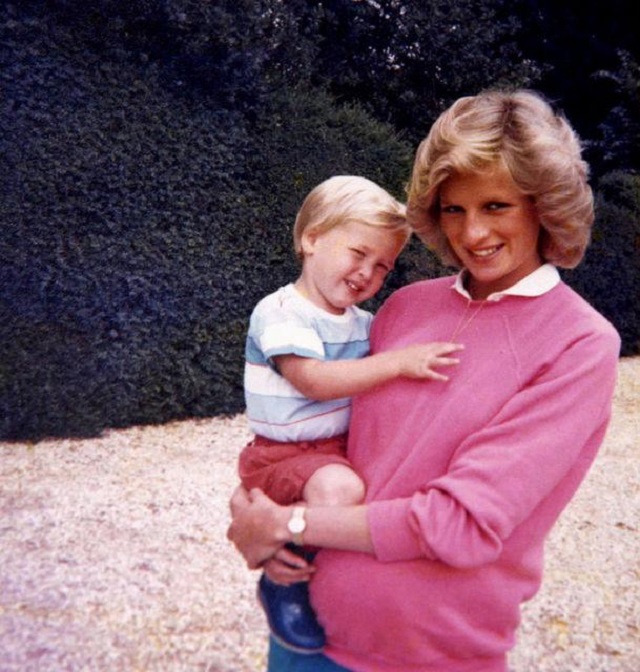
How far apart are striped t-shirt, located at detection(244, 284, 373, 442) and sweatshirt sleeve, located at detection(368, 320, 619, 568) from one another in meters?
0.46

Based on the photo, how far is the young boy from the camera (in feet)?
5.83

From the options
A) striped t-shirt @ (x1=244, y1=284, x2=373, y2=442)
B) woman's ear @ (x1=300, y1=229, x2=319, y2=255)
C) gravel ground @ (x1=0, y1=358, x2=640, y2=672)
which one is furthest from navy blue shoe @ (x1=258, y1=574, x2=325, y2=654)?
gravel ground @ (x1=0, y1=358, x2=640, y2=672)

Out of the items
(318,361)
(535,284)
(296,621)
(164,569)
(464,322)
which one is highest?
(535,284)

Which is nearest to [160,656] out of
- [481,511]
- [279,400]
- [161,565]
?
[161,565]

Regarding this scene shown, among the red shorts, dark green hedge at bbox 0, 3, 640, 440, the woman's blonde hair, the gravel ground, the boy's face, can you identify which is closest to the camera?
the woman's blonde hair

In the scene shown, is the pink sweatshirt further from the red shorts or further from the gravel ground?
the gravel ground

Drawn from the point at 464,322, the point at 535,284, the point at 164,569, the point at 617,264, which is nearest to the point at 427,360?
the point at 464,322

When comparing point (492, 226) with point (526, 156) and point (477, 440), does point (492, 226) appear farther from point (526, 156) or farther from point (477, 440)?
point (477, 440)

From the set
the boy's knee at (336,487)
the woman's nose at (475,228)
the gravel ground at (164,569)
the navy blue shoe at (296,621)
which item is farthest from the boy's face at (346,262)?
the gravel ground at (164,569)

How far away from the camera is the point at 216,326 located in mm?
7434

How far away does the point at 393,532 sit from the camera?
1.55 meters

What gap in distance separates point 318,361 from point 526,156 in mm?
659

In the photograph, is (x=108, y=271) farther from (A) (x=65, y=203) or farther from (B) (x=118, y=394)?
(B) (x=118, y=394)

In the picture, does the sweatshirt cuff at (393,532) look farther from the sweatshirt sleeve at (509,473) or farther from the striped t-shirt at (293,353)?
the striped t-shirt at (293,353)
